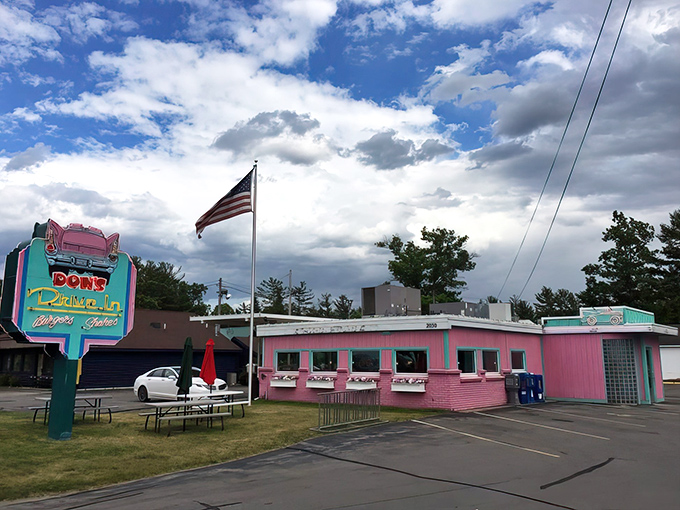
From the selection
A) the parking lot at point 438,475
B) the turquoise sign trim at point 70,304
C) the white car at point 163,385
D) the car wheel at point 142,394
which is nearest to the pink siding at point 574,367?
the parking lot at point 438,475

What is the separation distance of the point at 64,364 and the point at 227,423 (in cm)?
490

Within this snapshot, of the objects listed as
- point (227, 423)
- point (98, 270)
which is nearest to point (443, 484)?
point (227, 423)

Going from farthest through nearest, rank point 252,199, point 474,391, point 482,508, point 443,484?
point 252,199
point 474,391
point 443,484
point 482,508

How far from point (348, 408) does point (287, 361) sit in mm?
9588

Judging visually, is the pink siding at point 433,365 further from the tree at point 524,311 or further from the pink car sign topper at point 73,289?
the tree at point 524,311

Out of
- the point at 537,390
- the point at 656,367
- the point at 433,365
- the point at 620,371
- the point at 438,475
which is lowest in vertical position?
the point at 438,475

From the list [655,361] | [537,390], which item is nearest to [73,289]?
[537,390]

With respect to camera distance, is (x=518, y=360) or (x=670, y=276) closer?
(x=518, y=360)

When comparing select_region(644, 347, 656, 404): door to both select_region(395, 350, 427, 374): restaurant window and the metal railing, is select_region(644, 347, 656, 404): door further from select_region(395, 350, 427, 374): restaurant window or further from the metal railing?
the metal railing

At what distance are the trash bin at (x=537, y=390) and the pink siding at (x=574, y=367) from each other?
5.52 ft

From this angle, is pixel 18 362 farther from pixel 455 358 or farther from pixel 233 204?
pixel 455 358

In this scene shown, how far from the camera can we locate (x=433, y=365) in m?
19.6

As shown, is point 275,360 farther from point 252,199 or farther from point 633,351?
point 633,351

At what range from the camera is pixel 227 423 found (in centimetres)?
1609
